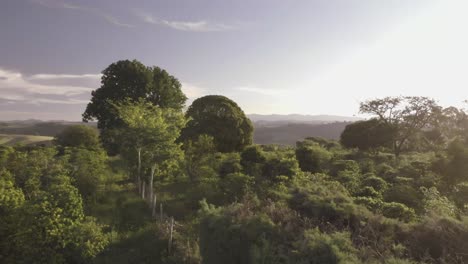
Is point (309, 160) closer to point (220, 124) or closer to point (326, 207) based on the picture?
point (220, 124)

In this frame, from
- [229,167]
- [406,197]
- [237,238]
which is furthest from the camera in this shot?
[229,167]

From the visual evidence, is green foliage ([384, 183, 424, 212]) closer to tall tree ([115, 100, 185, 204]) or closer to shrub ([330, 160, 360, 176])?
shrub ([330, 160, 360, 176])

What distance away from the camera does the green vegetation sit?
745 centimetres

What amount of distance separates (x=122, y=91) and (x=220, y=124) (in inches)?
378

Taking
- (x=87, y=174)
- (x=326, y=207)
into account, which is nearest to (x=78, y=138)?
(x=87, y=174)

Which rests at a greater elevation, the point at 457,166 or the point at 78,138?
the point at 78,138

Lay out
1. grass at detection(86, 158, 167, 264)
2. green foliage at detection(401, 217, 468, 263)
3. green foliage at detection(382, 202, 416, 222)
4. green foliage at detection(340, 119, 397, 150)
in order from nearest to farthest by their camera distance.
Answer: green foliage at detection(401, 217, 468, 263), green foliage at detection(382, 202, 416, 222), grass at detection(86, 158, 167, 264), green foliage at detection(340, 119, 397, 150)

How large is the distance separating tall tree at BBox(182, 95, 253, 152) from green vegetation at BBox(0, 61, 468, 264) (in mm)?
112

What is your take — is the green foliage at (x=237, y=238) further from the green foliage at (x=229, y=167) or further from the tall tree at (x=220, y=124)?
the tall tree at (x=220, y=124)

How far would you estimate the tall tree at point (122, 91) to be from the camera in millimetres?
24375

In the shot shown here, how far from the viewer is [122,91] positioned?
24.9 m

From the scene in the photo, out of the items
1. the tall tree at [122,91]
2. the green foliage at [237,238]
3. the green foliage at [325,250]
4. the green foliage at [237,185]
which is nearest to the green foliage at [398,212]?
the green foliage at [325,250]

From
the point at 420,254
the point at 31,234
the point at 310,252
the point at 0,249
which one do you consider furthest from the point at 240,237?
the point at 0,249

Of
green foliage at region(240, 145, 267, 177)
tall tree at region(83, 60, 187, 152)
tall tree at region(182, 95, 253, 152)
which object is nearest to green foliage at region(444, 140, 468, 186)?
green foliage at region(240, 145, 267, 177)
